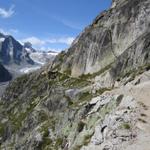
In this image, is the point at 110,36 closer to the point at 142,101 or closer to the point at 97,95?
the point at 97,95

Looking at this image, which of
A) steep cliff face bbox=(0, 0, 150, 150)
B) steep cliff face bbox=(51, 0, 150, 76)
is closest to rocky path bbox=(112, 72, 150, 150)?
steep cliff face bbox=(0, 0, 150, 150)

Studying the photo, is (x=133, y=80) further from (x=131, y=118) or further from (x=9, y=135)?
(x=9, y=135)

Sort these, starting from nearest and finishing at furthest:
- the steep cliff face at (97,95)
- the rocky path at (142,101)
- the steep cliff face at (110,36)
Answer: the rocky path at (142,101) → the steep cliff face at (97,95) → the steep cliff face at (110,36)

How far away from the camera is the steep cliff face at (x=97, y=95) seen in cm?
4650

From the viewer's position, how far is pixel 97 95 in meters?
64.0

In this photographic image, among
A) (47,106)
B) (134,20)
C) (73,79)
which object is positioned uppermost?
(134,20)

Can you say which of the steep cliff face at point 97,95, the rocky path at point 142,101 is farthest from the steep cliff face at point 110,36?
the rocky path at point 142,101

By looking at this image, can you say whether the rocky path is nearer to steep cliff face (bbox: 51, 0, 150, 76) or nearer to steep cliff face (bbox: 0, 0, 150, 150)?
steep cliff face (bbox: 0, 0, 150, 150)

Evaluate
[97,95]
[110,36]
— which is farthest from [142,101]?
[110,36]

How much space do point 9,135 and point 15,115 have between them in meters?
12.2

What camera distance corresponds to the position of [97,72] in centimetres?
8525

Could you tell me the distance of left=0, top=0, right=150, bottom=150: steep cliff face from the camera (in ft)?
153

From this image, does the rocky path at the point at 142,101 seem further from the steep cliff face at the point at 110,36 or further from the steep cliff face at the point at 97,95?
the steep cliff face at the point at 110,36

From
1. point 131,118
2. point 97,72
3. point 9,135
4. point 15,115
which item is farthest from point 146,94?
point 15,115
